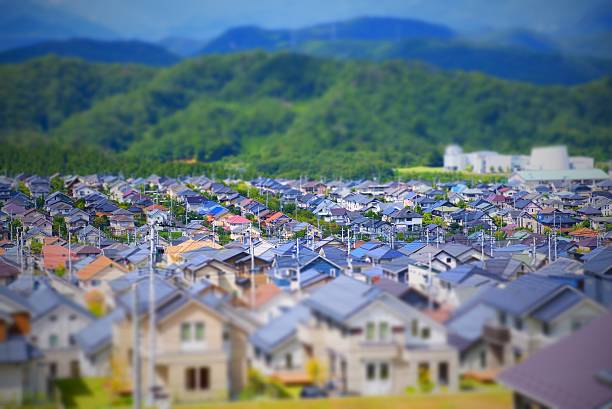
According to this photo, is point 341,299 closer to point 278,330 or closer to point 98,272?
point 278,330

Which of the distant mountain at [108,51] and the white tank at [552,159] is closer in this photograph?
the white tank at [552,159]

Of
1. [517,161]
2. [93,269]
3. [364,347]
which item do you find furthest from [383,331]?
[517,161]

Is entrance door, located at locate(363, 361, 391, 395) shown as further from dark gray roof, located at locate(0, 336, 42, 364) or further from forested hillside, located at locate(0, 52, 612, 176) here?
forested hillside, located at locate(0, 52, 612, 176)

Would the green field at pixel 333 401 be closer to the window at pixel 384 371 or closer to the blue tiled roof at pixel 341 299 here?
the window at pixel 384 371

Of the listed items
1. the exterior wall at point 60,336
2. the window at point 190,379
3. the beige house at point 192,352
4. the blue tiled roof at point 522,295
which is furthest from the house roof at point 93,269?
the blue tiled roof at point 522,295

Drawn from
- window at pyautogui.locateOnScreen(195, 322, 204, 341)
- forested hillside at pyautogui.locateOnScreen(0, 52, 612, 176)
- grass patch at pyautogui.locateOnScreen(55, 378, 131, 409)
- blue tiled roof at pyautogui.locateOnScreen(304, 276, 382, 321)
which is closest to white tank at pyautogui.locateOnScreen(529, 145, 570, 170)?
forested hillside at pyautogui.locateOnScreen(0, 52, 612, 176)

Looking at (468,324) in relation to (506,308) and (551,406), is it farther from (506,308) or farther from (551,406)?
(551,406)
